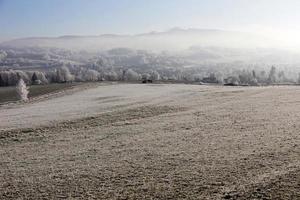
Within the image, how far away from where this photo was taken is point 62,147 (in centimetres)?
2305

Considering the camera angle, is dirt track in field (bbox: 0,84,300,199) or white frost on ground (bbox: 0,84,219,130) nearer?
dirt track in field (bbox: 0,84,300,199)

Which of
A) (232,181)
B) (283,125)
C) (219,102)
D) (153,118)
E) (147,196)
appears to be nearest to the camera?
(147,196)

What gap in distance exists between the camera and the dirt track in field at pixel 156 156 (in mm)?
14664

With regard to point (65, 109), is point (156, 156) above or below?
above

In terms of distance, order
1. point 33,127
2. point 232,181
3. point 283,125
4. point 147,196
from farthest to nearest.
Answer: point 33,127 → point 283,125 → point 232,181 → point 147,196

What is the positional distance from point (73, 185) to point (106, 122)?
14.7 meters

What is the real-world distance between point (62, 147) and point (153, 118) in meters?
9.57

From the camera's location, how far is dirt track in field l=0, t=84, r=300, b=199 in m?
14.7

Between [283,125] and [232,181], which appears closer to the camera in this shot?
[232,181]

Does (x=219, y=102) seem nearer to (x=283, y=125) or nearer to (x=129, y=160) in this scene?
(x=283, y=125)

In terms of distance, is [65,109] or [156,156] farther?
[65,109]

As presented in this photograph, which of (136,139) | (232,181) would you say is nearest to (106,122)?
(136,139)

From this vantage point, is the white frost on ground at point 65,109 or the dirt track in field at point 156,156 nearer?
the dirt track in field at point 156,156

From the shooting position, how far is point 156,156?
19281 millimetres
